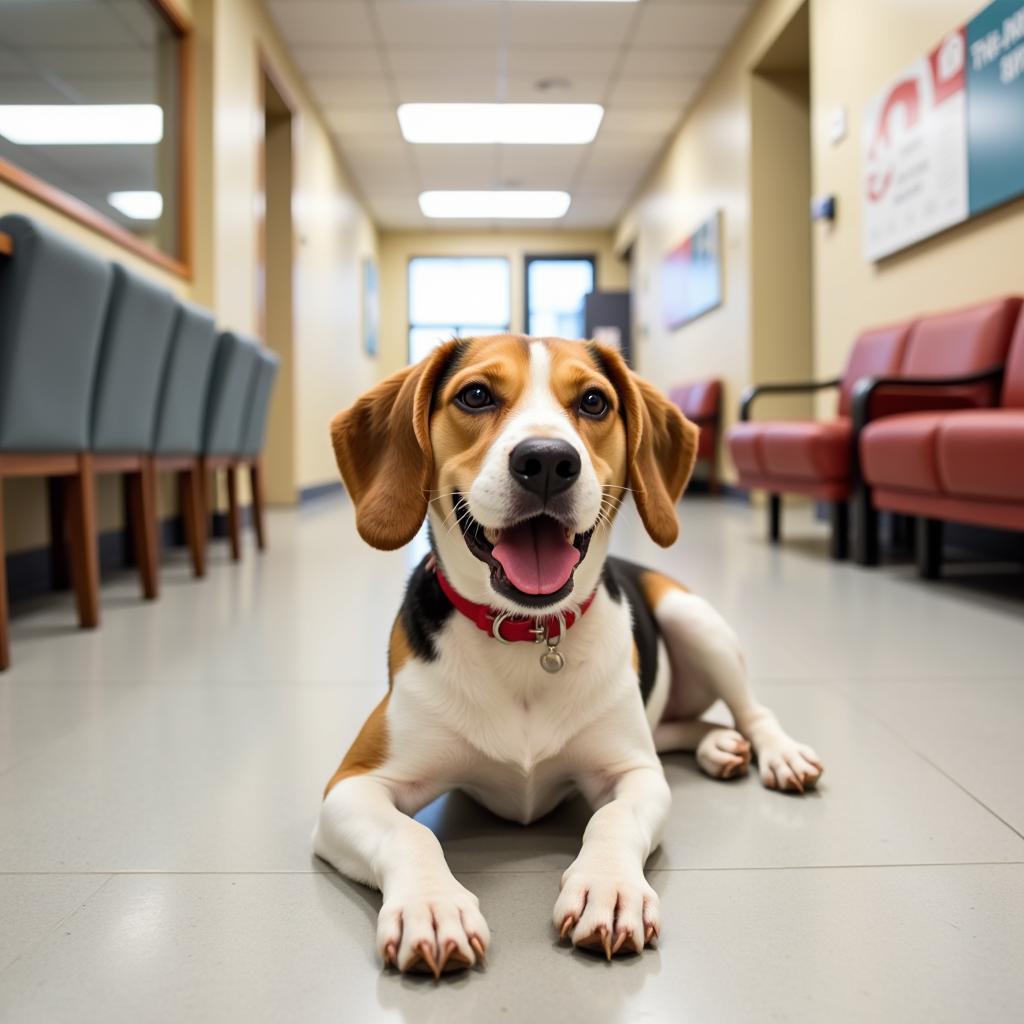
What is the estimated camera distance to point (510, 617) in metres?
1.08

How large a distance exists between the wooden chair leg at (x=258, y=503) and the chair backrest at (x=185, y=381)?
903mm

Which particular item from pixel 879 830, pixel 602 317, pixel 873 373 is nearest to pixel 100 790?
pixel 879 830

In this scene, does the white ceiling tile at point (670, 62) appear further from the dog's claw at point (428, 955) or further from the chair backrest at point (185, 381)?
the dog's claw at point (428, 955)

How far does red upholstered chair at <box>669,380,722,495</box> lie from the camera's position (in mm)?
7738

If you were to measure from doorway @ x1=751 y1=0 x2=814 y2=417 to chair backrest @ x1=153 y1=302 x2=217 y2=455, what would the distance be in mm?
4453

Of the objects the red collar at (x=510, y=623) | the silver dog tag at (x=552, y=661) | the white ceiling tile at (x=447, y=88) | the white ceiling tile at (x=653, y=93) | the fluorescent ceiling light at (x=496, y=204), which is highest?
the fluorescent ceiling light at (x=496, y=204)

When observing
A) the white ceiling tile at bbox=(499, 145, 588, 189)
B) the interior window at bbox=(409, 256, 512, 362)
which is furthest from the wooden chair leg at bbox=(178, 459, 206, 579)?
the interior window at bbox=(409, 256, 512, 362)

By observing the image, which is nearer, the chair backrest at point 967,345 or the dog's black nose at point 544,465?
the dog's black nose at point 544,465

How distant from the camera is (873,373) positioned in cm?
438

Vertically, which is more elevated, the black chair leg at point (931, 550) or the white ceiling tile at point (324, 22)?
the white ceiling tile at point (324, 22)

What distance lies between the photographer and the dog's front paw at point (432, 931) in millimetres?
813

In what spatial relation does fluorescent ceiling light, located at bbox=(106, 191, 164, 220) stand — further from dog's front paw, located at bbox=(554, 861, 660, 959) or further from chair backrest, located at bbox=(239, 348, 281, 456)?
dog's front paw, located at bbox=(554, 861, 660, 959)

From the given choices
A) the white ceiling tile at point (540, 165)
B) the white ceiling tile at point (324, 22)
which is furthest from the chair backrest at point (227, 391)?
the white ceiling tile at point (540, 165)

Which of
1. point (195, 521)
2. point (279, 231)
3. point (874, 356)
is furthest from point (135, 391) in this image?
point (279, 231)
